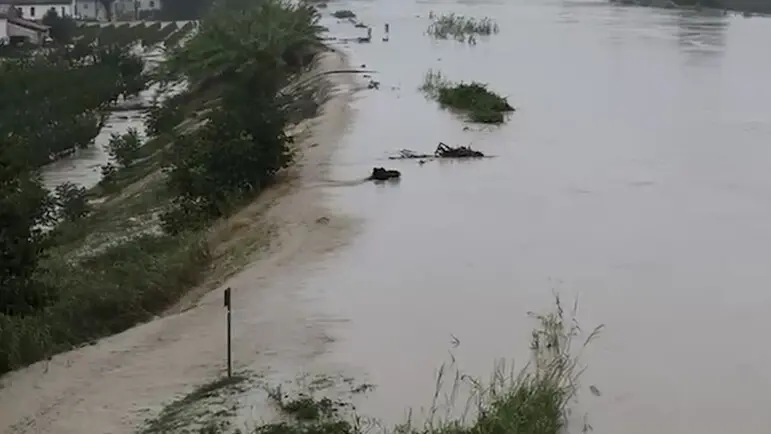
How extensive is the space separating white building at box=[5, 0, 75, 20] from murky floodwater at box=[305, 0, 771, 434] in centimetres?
3062

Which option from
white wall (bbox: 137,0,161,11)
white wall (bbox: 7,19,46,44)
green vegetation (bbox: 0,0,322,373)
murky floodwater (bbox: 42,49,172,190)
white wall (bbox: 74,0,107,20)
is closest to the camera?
green vegetation (bbox: 0,0,322,373)

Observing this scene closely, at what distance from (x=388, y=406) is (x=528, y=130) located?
13812 millimetres

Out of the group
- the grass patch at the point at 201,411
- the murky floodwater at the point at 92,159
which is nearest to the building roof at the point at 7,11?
the murky floodwater at the point at 92,159

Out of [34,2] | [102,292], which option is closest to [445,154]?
[102,292]

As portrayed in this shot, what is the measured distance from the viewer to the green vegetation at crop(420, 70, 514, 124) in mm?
22250

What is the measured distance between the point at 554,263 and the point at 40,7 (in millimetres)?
48207

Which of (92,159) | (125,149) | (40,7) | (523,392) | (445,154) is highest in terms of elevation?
(40,7)

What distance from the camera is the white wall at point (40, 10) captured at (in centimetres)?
5331

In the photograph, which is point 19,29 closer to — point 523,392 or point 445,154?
point 445,154

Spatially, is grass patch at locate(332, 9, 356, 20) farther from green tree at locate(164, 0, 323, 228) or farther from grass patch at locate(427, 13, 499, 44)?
green tree at locate(164, 0, 323, 228)

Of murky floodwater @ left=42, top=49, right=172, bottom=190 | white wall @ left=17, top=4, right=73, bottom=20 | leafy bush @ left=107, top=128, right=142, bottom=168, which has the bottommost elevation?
murky floodwater @ left=42, top=49, right=172, bottom=190

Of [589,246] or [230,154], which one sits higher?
[230,154]

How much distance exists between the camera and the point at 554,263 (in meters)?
11.9

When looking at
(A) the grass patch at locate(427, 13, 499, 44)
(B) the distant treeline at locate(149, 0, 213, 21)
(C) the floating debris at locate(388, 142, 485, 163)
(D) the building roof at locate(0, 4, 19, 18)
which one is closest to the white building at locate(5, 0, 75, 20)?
(D) the building roof at locate(0, 4, 19, 18)
